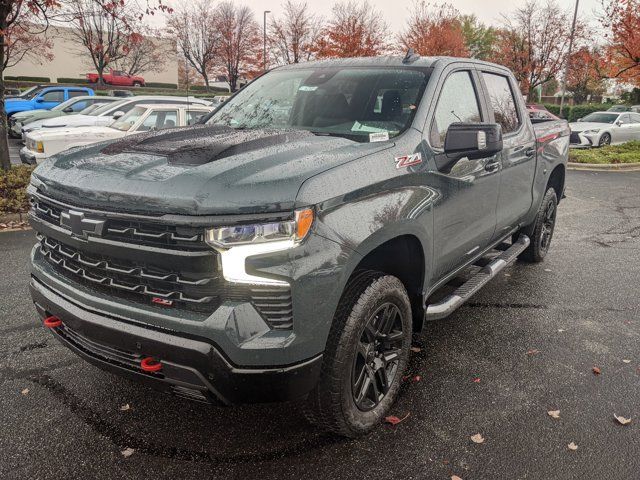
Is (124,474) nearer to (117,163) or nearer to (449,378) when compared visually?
(117,163)

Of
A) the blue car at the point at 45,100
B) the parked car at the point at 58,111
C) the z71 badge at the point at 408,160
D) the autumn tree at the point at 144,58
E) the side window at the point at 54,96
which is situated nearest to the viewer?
the z71 badge at the point at 408,160

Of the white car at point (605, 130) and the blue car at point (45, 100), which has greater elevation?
the blue car at point (45, 100)

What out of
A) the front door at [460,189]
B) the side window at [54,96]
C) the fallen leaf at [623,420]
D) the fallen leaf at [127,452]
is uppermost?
the side window at [54,96]

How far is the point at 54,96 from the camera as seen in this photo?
1964 centimetres

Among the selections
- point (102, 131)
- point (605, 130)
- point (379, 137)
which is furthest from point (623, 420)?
point (605, 130)

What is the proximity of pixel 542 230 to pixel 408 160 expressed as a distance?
3437 mm

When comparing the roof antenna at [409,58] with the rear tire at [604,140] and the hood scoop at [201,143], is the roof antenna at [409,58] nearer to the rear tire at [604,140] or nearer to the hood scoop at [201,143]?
the hood scoop at [201,143]

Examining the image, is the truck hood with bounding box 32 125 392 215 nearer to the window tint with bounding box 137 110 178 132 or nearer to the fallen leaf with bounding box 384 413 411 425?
the fallen leaf with bounding box 384 413 411 425

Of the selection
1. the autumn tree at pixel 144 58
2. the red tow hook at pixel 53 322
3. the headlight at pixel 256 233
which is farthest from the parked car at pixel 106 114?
the autumn tree at pixel 144 58

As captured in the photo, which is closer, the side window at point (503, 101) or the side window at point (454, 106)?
the side window at point (454, 106)

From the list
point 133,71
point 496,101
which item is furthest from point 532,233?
point 133,71

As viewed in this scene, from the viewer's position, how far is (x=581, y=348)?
3.77 meters

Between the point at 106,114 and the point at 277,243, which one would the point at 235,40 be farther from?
the point at 277,243

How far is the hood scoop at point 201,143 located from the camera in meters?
2.47
